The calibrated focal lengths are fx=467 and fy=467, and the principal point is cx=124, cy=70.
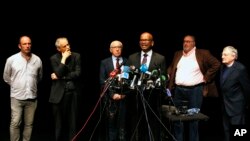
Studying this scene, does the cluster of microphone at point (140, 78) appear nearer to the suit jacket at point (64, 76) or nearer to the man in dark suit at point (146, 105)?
the man in dark suit at point (146, 105)

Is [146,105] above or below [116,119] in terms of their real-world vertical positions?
above

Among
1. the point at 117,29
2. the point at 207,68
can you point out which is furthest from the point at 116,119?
the point at 117,29

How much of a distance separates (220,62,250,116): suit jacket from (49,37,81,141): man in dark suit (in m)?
1.86

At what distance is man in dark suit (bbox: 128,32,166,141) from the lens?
5425 millimetres

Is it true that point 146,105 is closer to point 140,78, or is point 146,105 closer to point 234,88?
point 140,78

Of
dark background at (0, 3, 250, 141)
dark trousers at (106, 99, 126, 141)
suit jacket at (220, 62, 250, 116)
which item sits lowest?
dark trousers at (106, 99, 126, 141)

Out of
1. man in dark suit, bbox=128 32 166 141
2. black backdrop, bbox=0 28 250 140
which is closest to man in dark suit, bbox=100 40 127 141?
man in dark suit, bbox=128 32 166 141

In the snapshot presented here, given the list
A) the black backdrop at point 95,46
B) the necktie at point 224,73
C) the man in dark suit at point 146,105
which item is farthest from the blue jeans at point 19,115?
the necktie at point 224,73

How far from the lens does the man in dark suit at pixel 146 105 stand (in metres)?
5.42

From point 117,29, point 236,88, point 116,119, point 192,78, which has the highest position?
point 117,29

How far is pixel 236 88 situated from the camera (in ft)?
18.6

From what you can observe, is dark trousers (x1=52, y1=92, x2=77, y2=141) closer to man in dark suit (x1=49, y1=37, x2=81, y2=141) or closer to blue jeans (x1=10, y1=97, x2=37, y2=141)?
man in dark suit (x1=49, y1=37, x2=81, y2=141)

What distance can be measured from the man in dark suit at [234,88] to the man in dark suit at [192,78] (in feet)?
1.23

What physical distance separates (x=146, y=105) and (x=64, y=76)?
1121 mm
